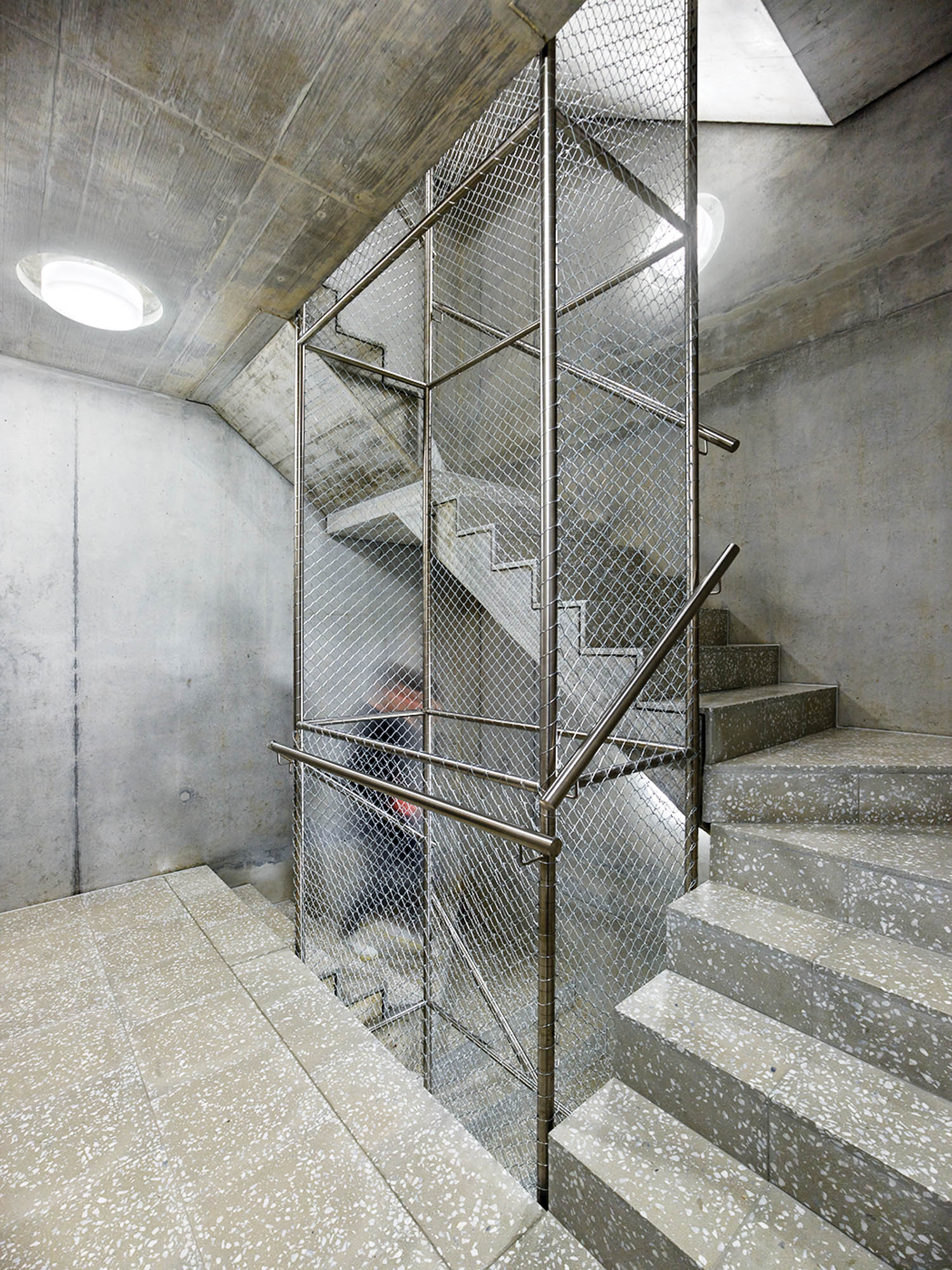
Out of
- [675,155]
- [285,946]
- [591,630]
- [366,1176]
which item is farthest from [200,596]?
[675,155]

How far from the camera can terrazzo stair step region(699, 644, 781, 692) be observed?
7.22 ft

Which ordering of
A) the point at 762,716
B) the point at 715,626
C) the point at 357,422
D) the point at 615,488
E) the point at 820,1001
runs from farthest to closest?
the point at 615,488 < the point at 357,422 < the point at 715,626 < the point at 762,716 < the point at 820,1001

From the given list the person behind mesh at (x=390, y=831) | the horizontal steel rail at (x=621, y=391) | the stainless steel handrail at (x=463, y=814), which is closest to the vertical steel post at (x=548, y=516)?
the stainless steel handrail at (x=463, y=814)

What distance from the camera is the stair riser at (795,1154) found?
0.86m

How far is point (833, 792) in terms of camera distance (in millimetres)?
1628

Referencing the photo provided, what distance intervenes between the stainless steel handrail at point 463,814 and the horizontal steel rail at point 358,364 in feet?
5.88

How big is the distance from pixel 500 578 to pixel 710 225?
93.0 inches

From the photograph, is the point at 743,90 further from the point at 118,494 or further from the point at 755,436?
the point at 118,494

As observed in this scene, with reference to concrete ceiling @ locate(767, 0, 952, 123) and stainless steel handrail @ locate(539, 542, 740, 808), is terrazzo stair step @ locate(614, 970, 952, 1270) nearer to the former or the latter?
stainless steel handrail @ locate(539, 542, 740, 808)

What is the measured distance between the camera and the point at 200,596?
10.9 feet

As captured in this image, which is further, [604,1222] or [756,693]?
[756,693]

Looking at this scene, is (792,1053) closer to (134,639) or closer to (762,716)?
(762,716)

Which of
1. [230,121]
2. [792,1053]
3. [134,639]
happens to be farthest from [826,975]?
[134,639]

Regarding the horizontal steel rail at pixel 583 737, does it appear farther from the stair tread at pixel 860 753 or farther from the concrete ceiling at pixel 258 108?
the concrete ceiling at pixel 258 108
